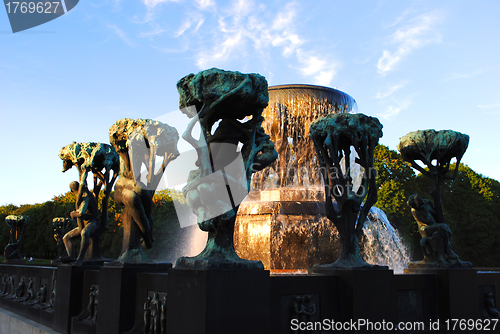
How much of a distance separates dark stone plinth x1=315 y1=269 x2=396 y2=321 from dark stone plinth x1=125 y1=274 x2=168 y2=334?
7.11 ft

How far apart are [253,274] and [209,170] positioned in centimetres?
120

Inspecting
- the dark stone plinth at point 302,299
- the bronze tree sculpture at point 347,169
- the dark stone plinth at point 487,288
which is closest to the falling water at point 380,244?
the dark stone plinth at point 487,288

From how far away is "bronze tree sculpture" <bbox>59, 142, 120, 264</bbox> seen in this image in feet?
26.6

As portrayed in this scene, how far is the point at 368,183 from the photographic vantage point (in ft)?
20.7

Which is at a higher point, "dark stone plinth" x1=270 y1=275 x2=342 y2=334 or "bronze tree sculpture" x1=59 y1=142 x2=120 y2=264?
"bronze tree sculpture" x1=59 y1=142 x2=120 y2=264

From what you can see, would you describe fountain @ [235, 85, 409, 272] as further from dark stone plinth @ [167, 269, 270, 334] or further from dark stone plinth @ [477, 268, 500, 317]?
dark stone plinth @ [167, 269, 270, 334]

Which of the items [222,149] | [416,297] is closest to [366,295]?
[416,297]

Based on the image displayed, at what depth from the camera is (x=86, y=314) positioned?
262 inches

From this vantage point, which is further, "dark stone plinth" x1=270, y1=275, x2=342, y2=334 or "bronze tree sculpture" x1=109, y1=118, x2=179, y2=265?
"bronze tree sculpture" x1=109, y1=118, x2=179, y2=265

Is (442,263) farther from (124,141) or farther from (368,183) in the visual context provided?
(124,141)

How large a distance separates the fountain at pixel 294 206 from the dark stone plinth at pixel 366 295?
4687mm

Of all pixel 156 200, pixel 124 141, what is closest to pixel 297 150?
pixel 124 141

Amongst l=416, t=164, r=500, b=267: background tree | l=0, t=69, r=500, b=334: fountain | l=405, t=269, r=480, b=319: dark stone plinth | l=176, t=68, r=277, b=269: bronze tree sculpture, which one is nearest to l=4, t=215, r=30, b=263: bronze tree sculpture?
l=0, t=69, r=500, b=334: fountain

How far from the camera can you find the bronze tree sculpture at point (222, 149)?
14.3 feet
